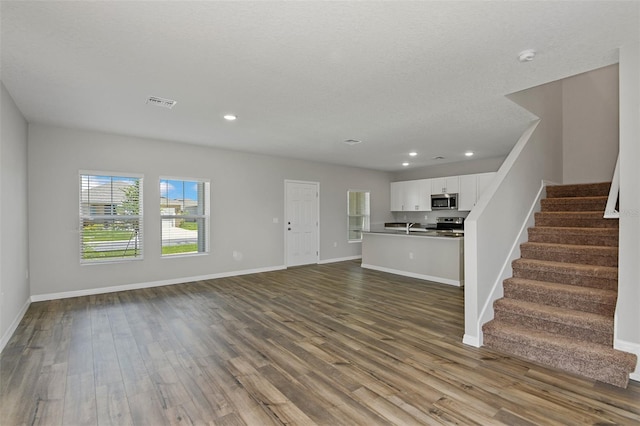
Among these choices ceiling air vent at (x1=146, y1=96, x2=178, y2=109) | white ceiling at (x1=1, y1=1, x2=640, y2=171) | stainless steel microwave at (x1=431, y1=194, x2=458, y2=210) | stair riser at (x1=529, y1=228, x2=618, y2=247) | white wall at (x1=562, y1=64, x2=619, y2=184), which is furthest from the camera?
stainless steel microwave at (x1=431, y1=194, x2=458, y2=210)

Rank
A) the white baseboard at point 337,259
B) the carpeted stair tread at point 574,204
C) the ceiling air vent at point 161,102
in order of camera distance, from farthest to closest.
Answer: the white baseboard at point 337,259 → the carpeted stair tread at point 574,204 → the ceiling air vent at point 161,102

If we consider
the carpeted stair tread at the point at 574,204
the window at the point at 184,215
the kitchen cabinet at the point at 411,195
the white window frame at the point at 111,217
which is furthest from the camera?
the kitchen cabinet at the point at 411,195

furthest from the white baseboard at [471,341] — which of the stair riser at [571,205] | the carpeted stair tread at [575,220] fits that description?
the stair riser at [571,205]

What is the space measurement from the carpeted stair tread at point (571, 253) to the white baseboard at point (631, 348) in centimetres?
102

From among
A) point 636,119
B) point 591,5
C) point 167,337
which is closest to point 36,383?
point 167,337

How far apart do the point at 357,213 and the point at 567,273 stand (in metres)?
5.88

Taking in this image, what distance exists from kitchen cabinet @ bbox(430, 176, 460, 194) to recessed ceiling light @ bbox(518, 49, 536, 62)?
5380mm

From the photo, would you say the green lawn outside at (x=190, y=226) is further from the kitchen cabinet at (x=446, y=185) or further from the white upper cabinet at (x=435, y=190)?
the kitchen cabinet at (x=446, y=185)

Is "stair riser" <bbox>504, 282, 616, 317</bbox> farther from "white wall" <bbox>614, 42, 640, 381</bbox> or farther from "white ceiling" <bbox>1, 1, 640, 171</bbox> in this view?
"white ceiling" <bbox>1, 1, 640, 171</bbox>

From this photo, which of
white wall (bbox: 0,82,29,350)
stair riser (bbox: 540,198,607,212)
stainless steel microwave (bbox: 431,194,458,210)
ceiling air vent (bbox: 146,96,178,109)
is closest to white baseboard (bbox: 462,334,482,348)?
stair riser (bbox: 540,198,607,212)

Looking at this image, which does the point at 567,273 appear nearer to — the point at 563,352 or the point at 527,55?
the point at 563,352

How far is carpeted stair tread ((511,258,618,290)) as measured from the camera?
2.93m

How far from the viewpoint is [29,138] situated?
442cm

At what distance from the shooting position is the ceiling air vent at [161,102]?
347 centimetres
